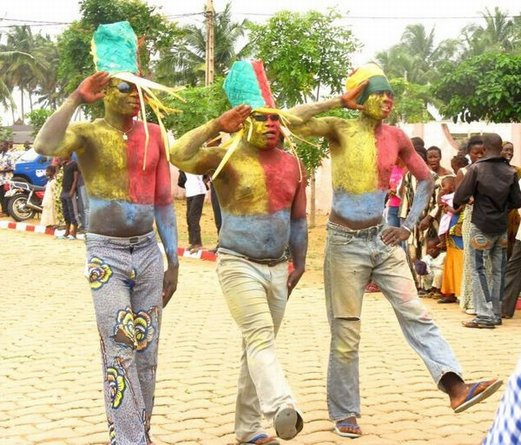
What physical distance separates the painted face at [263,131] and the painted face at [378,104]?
0.75 meters

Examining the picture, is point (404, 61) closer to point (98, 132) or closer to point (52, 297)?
point (52, 297)

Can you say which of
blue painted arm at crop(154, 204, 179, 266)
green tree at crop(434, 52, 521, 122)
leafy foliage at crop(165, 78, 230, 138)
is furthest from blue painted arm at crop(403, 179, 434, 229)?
leafy foliage at crop(165, 78, 230, 138)

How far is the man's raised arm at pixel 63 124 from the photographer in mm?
4180

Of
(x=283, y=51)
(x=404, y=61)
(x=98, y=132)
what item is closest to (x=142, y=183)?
(x=98, y=132)

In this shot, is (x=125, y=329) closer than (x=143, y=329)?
Yes

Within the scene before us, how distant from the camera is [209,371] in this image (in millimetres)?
6645

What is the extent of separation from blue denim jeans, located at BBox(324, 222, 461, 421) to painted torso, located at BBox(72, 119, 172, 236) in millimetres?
1267

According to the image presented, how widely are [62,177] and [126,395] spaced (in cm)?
1469

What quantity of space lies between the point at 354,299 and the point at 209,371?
187cm

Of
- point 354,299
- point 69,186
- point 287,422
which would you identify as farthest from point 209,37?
point 287,422

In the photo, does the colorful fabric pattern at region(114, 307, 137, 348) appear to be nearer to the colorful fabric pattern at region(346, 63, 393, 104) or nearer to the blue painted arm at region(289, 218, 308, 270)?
the blue painted arm at region(289, 218, 308, 270)

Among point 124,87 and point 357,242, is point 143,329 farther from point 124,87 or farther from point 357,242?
point 357,242

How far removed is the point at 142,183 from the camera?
453 centimetres

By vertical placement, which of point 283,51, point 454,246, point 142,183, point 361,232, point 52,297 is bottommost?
point 52,297
